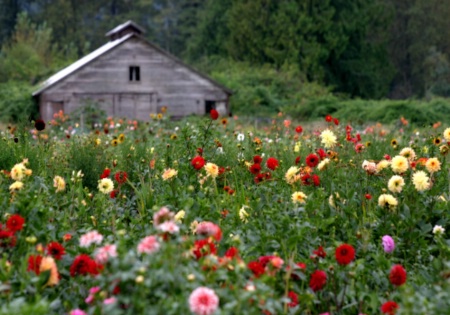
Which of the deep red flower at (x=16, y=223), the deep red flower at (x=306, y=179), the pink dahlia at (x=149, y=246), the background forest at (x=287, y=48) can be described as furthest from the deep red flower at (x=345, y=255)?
the background forest at (x=287, y=48)

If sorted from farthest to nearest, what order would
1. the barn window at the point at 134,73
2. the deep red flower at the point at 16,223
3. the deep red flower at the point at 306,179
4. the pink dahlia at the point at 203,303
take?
the barn window at the point at 134,73 < the deep red flower at the point at 306,179 < the deep red flower at the point at 16,223 < the pink dahlia at the point at 203,303

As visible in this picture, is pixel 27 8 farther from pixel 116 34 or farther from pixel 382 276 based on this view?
pixel 382 276

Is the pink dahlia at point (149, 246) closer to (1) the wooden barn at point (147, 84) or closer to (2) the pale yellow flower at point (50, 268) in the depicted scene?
(2) the pale yellow flower at point (50, 268)

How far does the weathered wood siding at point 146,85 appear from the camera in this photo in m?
32.8

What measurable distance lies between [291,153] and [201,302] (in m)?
5.79

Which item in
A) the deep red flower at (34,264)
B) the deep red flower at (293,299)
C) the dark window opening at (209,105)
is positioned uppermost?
the deep red flower at (34,264)

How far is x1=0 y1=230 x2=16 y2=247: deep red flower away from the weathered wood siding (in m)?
28.8

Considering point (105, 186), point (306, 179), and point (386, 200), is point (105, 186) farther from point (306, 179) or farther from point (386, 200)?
point (386, 200)

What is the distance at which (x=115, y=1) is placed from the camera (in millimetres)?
65812

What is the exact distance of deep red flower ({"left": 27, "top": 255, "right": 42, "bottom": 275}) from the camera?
12.3 feet

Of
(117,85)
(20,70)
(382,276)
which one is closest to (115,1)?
(20,70)

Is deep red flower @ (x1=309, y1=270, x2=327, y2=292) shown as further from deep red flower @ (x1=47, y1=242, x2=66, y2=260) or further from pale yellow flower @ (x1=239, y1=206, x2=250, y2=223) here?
pale yellow flower @ (x1=239, y1=206, x2=250, y2=223)

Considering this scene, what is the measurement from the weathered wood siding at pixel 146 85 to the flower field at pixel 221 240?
989 inches

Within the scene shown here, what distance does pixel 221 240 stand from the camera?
4.57 m
